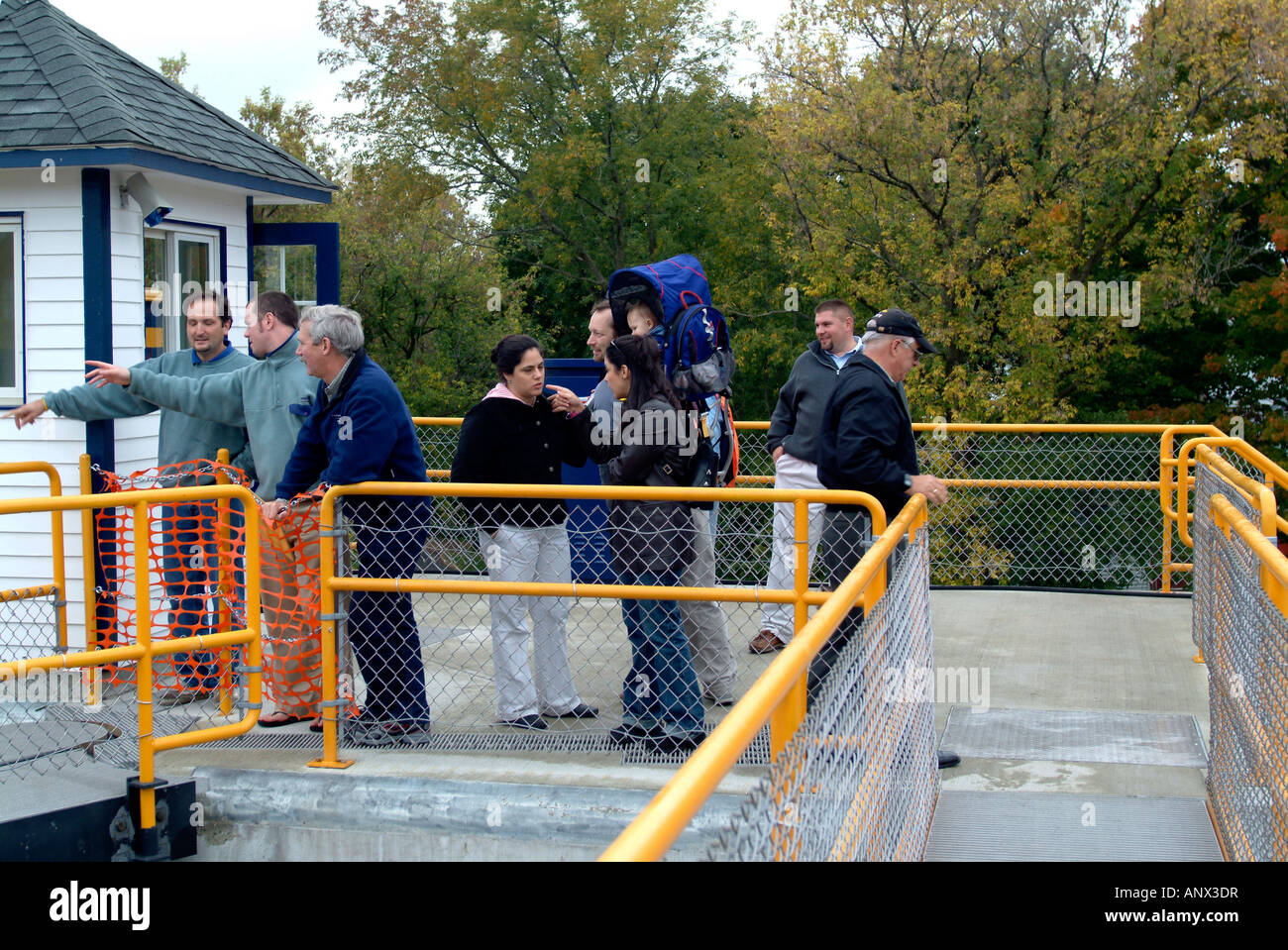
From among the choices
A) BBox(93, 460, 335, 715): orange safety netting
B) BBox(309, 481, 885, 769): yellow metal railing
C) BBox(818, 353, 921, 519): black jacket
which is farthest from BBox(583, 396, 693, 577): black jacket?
BBox(93, 460, 335, 715): orange safety netting

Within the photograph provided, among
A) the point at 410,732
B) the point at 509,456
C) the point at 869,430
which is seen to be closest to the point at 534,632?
the point at 410,732

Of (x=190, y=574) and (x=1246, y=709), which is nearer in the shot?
(x=1246, y=709)

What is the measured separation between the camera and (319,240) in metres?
8.98

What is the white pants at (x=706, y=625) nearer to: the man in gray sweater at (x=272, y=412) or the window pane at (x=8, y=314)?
the man in gray sweater at (x=272, y=412)

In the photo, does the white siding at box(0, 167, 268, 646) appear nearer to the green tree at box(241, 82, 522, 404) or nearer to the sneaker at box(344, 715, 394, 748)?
the sneaker at box(344, 715, 394, 748)

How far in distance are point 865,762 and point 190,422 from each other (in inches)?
169

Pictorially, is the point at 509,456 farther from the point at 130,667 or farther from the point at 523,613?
the point at 130,667

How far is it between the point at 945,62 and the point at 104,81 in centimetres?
2188

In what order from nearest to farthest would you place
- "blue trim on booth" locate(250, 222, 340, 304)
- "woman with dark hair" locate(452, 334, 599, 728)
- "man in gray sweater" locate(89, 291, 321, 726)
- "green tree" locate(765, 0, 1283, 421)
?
"woman with dark hair" locate(452, 334, 599, 728)
"man in gray sweater" locate(89, 291, 321, 726)
"blue trim on booth" locate(250, 222, 340, 304)
"green tree" locate(765, 0, 1283, 421)

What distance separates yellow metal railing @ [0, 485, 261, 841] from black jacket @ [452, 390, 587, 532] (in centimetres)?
94

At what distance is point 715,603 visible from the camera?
5613mm

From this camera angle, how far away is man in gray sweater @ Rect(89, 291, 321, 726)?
19.0 feet

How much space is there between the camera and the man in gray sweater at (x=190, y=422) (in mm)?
6234
